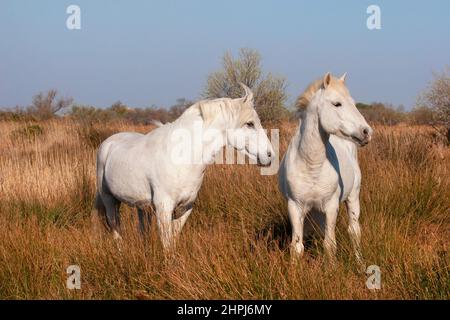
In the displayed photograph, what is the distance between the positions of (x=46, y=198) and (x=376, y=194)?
173 inches

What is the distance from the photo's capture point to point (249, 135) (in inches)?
226

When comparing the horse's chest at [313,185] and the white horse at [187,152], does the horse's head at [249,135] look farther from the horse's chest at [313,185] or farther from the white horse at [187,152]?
the horse's chest at [313,185]

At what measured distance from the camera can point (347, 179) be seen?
238 inches

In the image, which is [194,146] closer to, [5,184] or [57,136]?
[5,184]

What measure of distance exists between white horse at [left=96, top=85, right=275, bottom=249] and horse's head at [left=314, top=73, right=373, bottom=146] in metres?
0.65

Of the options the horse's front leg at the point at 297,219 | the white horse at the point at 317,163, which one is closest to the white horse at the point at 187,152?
the white horse at the point at 317,163

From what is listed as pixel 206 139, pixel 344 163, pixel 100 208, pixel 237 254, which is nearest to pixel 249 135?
pixel 206 139

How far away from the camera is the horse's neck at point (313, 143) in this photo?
5521 millimetres

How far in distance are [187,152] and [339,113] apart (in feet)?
4.91

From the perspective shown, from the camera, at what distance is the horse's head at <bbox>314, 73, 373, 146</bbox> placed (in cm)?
503

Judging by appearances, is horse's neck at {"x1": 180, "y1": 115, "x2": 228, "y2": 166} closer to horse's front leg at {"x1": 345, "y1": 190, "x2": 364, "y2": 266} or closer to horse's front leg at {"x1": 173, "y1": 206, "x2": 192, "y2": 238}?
horse's front leg at {"x1": 173, "y1": 206, "x2": 192, "y2": 238}

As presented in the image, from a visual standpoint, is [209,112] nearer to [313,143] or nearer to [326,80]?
[313,143]

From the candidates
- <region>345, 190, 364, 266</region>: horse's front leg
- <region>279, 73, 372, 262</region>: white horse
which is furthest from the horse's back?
<region>345, 190, 364, 266</region>: horse's front leg
